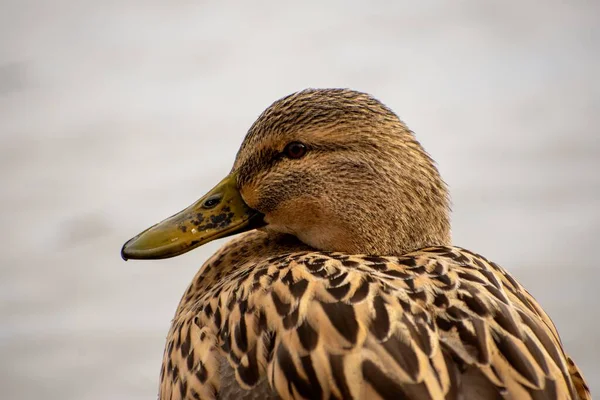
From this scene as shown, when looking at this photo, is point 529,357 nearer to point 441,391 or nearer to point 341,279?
point 441,391

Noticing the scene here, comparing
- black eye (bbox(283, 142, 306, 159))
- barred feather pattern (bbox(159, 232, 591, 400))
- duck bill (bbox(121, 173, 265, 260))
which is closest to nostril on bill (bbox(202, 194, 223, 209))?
duck bill (bbox(121, 173, 265, 260))

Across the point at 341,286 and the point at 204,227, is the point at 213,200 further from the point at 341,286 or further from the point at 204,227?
the point at 341,286

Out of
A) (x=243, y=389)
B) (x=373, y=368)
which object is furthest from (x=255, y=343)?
(x=373, y=368)

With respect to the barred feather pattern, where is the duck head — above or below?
above

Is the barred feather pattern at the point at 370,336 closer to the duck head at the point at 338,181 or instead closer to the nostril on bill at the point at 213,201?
the duck head at the point at 338,181

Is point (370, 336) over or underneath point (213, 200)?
underneath

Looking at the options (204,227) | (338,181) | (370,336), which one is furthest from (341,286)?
(204,227)

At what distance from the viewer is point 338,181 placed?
2.85 metres

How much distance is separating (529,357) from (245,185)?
3.35 ft

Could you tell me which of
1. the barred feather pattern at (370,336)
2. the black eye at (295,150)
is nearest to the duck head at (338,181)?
the black eye at (295,150)

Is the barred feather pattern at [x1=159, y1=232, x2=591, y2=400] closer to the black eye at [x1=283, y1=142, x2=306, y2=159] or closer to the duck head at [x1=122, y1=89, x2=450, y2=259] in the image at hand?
the duck head at [x1=122, y1=89, x2=450, y2=259]

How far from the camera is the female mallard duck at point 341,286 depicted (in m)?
2.19

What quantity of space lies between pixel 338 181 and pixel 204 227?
16.5 inches

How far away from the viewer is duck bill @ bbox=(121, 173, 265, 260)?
2.93m
